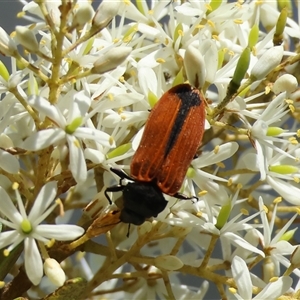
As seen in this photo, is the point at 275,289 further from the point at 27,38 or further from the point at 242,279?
the point at 27,38

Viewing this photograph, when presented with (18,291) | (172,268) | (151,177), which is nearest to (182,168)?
(151,177)

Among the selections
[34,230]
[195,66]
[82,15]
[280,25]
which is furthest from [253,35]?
[34,230]

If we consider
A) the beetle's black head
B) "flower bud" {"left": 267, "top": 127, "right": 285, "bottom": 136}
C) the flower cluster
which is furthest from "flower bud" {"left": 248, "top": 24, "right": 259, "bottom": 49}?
the beetle's black head

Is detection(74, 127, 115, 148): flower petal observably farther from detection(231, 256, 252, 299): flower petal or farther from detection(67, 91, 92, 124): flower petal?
detection(231, 256, 252, 299): flower petal

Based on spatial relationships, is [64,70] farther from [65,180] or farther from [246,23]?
[246,23]

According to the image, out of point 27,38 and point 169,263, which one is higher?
point 27,38

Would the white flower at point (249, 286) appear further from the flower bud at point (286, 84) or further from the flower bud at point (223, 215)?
the flower bud at point (286, 84)
